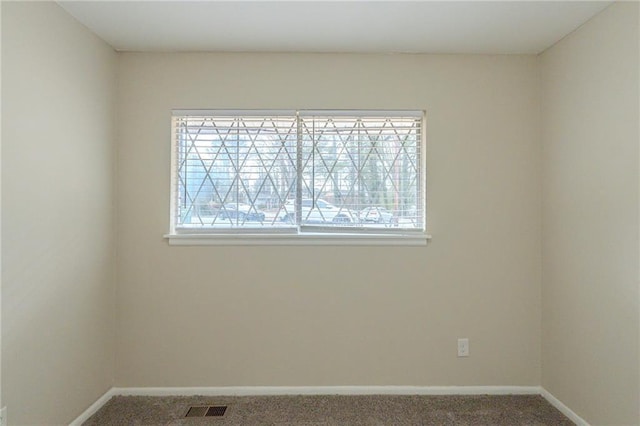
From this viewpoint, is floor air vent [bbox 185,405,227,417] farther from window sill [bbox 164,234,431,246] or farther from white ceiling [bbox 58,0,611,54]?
white ceiling [bbox 58,0,611,54]

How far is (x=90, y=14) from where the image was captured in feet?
6.51

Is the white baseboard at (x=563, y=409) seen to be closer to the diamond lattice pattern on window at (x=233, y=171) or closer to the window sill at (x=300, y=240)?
the window sill at (x=300, y=240)

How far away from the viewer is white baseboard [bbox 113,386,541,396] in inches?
95.0

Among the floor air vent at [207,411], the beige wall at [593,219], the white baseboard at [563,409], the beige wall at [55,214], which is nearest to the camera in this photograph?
the beige wall at [55,214]

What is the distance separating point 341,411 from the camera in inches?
88.0

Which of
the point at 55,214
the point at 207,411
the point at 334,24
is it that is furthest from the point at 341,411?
the point at 334,24

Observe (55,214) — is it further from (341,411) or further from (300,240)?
(341,411)

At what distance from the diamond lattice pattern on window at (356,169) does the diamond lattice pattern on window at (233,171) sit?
0.47ft

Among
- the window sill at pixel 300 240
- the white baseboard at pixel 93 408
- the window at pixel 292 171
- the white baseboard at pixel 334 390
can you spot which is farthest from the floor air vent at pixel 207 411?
the window at pixel 292 171

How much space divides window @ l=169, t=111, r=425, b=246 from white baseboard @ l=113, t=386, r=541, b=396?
107 centimetres

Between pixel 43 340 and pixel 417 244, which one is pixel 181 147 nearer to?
pixel 43 340

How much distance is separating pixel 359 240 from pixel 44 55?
2052 millimetres

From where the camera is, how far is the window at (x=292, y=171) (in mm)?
2488

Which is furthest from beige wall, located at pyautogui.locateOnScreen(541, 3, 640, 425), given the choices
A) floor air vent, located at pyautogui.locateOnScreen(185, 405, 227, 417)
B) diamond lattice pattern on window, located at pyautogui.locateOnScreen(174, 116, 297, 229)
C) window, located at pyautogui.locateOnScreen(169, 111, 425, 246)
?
floor air vent, located at pyautogui.locateOnScreen(185, 405, 227, 417)
